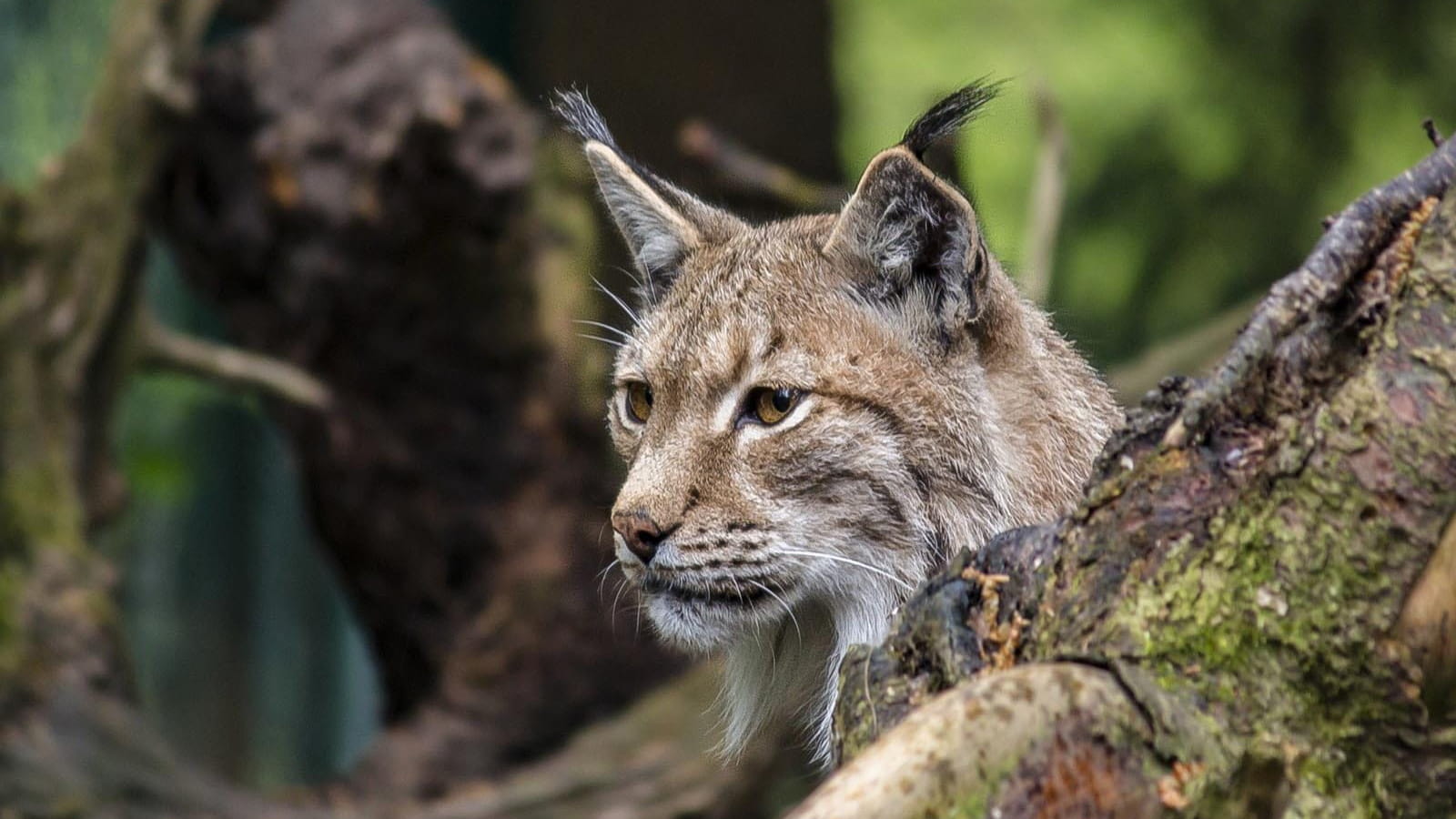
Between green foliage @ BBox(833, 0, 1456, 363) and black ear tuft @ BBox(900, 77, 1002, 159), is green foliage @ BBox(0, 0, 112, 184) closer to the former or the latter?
green foliage @ BBox(833, 0, 1456, 363)

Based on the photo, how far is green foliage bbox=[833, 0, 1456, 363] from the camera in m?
8.38

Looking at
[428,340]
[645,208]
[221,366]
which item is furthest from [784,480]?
[428,340]

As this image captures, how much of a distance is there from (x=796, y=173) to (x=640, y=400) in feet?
16.8

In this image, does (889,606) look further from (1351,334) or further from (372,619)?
(372,619)

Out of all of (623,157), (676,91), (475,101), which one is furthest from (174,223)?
(623,157)

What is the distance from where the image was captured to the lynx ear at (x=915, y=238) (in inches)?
117

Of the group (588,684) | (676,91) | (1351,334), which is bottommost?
(588,684)

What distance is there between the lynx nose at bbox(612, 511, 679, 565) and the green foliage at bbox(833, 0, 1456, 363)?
562cm

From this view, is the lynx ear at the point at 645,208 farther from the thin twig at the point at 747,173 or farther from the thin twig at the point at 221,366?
the thin twig at the point at 221,366

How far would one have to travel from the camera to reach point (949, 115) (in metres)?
2.79

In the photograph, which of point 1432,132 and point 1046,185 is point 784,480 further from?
point 1046,185

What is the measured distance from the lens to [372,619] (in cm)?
786

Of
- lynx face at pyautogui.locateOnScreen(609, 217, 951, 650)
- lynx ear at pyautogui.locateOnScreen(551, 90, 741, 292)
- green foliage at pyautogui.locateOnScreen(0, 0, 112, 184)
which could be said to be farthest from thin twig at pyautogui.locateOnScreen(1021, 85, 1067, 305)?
green foliage at pyautogui.locateOnScreen(0, 0, 112, 184)

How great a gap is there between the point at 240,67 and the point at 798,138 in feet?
9.73
